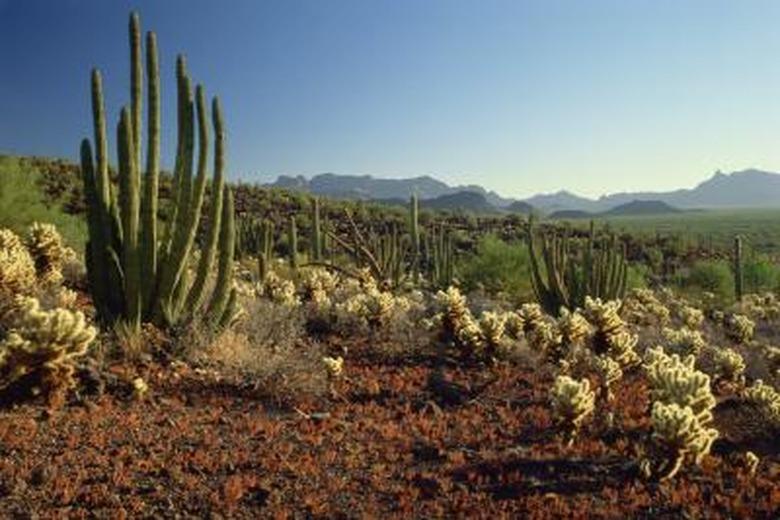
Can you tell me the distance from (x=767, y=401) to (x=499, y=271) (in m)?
20.0

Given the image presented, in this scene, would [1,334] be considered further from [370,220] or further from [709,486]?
[370,220]

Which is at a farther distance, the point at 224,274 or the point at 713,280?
the point at 713,280

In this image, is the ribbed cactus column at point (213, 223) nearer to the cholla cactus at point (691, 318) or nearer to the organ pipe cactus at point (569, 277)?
the organ pipe cactus at point (569, 277)

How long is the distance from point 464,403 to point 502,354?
5.50 feet

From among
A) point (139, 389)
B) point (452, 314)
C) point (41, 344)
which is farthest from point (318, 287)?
point (41, 344)

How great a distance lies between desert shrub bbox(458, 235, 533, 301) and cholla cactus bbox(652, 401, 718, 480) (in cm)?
1970

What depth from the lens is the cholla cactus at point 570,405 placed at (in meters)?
7.79

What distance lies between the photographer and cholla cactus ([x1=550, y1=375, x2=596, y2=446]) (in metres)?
7.79

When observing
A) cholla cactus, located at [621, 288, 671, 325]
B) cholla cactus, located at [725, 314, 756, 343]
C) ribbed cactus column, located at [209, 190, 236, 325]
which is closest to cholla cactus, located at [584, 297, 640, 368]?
ribbed cactus column, located at [209, 190, 236, 325]

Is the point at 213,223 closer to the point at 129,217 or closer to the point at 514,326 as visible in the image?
the point at 129,217

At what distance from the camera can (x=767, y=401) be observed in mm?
8914

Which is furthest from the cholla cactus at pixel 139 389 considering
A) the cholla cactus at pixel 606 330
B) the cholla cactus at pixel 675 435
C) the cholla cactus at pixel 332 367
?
the cholla cactus at pixel 606 330

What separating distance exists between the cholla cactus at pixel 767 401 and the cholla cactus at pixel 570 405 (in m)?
2.21

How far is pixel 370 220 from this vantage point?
49.4 m
